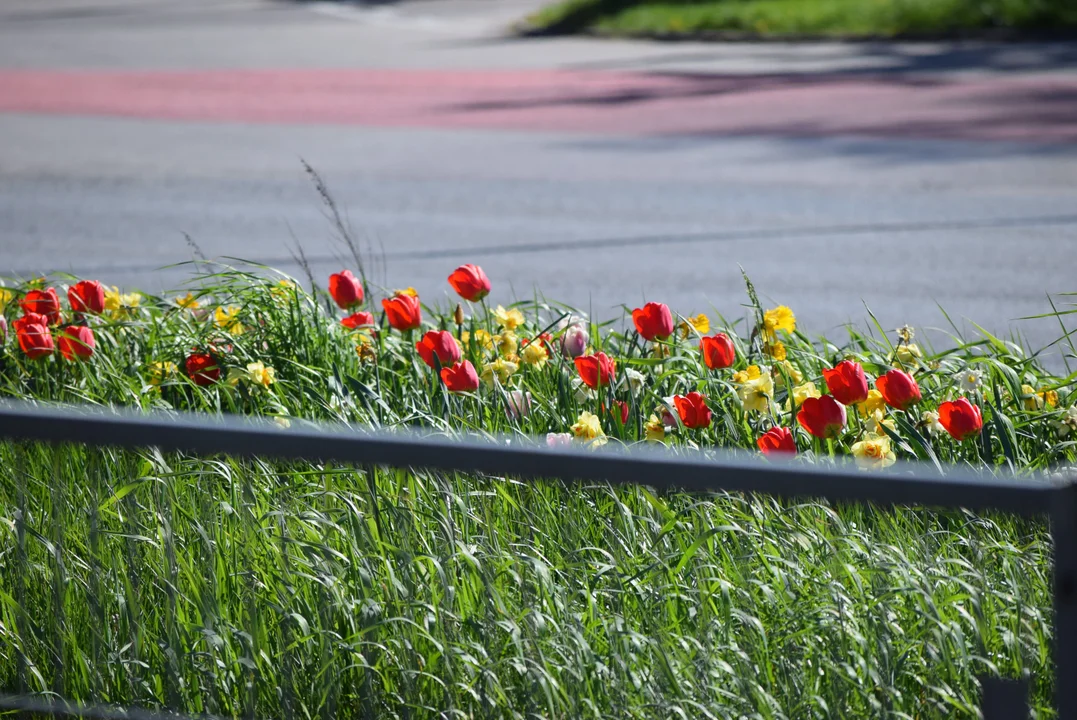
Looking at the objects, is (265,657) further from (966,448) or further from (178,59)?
(178,59)

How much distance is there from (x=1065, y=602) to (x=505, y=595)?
1211 millimetres

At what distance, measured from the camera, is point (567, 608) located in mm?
2246

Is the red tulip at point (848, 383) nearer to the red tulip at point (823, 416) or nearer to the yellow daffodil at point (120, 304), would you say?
the red tulip at point (823, 416)

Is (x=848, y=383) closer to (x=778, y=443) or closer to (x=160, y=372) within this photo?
(x=778, y=443)

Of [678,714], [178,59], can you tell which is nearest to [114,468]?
[678,714]

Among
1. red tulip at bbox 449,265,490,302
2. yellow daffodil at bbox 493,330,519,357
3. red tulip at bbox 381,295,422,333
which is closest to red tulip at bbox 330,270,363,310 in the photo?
red tulip at bbox 381,295,422,333

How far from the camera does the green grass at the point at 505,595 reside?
7.07ft

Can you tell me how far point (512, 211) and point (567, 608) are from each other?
270 inches

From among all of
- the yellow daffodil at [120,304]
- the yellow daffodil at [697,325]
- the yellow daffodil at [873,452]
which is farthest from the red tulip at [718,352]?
the yellow daffodil at [120,304]

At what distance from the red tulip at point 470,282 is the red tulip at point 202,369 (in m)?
0.72

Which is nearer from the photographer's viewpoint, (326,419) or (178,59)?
(326,419)

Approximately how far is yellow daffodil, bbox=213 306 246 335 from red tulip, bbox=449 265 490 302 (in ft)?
2.54

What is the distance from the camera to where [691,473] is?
138cm

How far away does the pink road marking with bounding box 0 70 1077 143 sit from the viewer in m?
12.3
